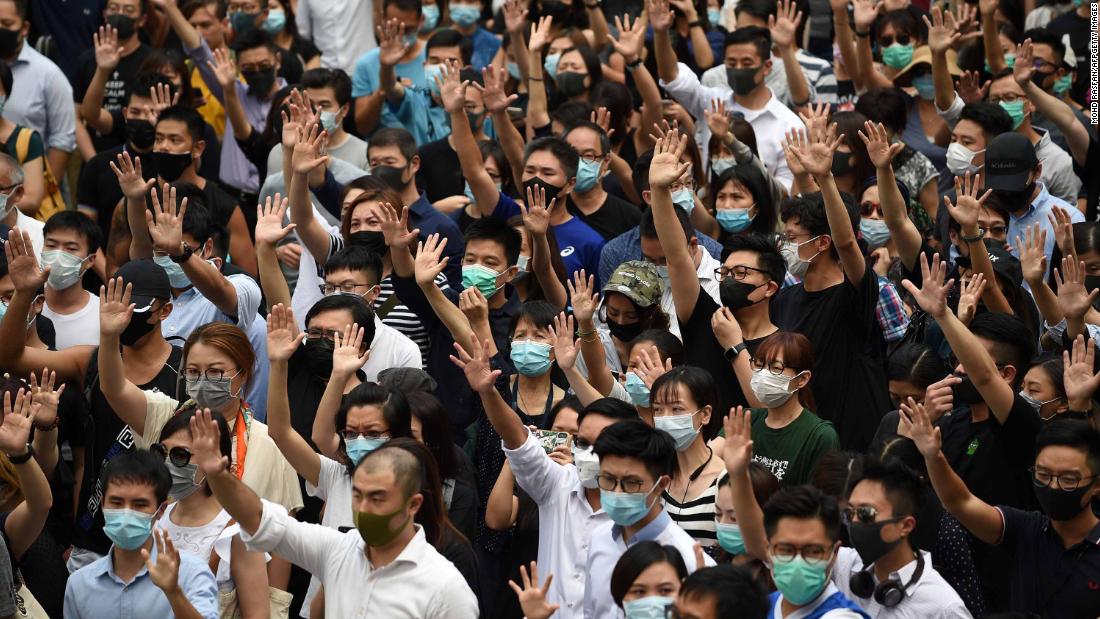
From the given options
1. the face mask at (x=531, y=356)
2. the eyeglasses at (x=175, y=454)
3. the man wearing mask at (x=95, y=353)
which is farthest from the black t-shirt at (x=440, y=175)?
the eyeglasses at (x=175, y=454)

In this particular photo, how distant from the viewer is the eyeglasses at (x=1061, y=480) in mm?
6344

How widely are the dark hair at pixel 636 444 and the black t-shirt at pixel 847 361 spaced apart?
Answer: 5.95 ft

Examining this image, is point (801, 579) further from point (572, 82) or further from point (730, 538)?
point (572, 82)

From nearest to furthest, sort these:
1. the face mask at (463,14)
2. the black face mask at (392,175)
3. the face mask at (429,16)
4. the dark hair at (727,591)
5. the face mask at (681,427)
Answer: the dark hair at (727,591) → the face mask at (681,427) → the black face mask at (392,175) → the face mask at (463,14) → the face mask at (429,16)

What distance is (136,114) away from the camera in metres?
10.5

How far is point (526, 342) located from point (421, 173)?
10.5ft

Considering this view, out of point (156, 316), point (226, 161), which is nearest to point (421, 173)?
point (226, 161)

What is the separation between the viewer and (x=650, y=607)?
5836 millimetres

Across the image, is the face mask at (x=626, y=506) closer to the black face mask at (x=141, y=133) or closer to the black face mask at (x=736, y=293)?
the black face mask at (x=736, y=293)

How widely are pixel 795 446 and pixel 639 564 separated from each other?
155 cm

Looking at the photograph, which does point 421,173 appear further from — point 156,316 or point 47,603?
point 47,603

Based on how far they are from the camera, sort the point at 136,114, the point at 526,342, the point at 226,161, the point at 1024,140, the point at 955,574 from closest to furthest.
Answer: the point at 955,574, the point at 526,342, the point at 1024,140, the point at 136,114, the point at 226,161

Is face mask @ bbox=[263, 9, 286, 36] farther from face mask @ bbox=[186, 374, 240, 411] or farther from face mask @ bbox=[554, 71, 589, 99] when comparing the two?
face mask @ bbox=[186, 374, 240, 411]

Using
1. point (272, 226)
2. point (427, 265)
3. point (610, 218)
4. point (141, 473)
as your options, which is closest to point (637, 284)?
point (427, 265)
